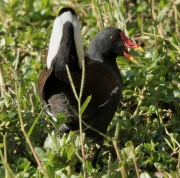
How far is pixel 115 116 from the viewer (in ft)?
14.3

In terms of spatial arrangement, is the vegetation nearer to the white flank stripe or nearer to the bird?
the bird

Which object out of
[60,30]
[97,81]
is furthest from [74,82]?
[60,30]

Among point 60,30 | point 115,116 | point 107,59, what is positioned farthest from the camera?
point 107,59

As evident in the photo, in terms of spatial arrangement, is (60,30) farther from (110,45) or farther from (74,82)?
(110,45)

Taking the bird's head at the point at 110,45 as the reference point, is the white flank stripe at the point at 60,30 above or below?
above

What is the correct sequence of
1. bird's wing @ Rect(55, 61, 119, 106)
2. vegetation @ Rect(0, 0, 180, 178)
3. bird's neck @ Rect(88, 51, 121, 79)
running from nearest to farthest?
vegetation @ Rect(0, 0, 180, 178)
bird's wing @ Rect(55, 61, 119, 106)
bird's neck @ Rect(88, 51, 121, 79)

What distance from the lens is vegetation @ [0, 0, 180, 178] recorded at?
3.43 m

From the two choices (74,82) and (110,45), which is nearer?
(74,82)

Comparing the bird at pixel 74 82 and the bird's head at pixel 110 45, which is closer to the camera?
the bird at pixel 74 82

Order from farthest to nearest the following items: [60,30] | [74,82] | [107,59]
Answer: [107,59] → [60,30] → [74,82]

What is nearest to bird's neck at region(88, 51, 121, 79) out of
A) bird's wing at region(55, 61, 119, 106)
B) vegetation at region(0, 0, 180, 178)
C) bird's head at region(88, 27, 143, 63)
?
bird's head at region(88, 27, 143, 63)

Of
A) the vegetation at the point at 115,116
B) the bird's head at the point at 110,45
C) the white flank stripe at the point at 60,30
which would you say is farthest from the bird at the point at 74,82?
the bird's head at the point at 110,45

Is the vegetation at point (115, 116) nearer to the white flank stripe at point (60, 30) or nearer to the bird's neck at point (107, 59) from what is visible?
the bird's neck at point (107, 59)

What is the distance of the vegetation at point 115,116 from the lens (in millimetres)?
3432
